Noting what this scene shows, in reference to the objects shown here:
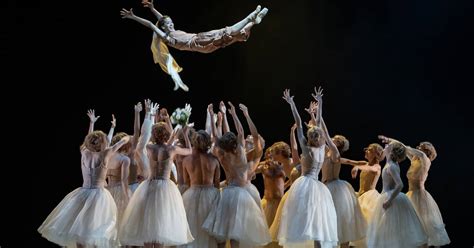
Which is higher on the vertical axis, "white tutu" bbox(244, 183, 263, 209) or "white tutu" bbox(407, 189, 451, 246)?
"white tutu" bbox(244, 183, 263, 209)

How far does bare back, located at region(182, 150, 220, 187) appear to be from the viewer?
19.8 ft

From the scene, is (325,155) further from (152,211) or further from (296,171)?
(152,211)

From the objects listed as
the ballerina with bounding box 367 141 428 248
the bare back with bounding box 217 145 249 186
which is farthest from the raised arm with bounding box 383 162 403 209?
the bare back with bounding box 217 145 249 186

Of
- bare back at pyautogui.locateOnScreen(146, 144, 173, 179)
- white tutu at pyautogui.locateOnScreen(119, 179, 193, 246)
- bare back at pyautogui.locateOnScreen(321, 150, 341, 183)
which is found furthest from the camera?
bare back at pyautogui.locateOnScreen(321, 150, 341, 183)

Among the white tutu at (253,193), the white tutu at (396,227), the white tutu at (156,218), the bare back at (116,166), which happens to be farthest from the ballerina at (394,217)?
the bare back at (116,166)

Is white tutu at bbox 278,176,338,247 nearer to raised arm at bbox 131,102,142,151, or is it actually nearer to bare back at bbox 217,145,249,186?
bare back at bbox 217,145,249,186

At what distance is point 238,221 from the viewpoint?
5.82m

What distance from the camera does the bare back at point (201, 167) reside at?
6.04 m

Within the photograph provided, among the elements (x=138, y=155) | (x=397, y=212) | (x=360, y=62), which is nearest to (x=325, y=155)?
(x=397, y=212)

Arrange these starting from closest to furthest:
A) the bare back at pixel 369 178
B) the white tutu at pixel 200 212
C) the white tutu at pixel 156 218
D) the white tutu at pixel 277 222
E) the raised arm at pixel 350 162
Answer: the white tutu at pixel 156 218
the white tutu at pixel 200 212
the white tutu at pixel 277 222
the raised arm at pixel 350 162
the bare back at pixel 369 178

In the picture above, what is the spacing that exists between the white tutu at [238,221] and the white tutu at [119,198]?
85 centimetres

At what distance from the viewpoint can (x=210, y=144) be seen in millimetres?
6125

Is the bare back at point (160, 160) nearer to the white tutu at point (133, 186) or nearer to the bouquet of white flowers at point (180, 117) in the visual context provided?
the bouquet of white flowers at point (180, 117)

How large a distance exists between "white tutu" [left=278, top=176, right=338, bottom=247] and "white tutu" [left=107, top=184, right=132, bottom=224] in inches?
57.6
